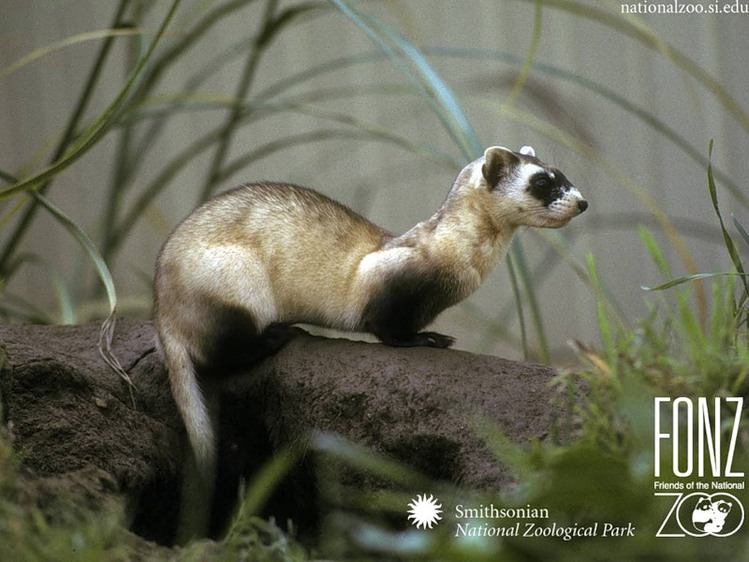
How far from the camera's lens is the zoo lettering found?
1.42 m

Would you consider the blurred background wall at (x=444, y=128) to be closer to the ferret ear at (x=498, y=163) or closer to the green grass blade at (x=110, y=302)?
the ferret ear at (x=498, y=163)

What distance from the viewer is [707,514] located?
140 centimetres

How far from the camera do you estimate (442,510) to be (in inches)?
66.2

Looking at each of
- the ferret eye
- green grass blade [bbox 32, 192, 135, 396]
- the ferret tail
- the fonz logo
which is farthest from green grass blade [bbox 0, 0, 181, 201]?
the fonz logo

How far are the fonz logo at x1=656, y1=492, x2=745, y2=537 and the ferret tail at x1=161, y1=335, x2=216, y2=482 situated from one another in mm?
1023

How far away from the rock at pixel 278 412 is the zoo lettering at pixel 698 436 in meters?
0.32

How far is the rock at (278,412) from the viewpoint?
1.92 m

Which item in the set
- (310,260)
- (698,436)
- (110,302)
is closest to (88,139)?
(110,302)

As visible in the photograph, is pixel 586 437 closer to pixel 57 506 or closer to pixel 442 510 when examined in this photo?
pixel 442 510

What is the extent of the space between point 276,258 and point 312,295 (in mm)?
114

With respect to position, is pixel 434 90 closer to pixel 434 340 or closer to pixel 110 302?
pixel 434 340

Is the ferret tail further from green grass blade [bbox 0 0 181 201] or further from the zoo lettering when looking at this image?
the zoo lettering

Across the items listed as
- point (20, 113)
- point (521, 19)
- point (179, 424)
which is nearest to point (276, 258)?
point (179, 424)

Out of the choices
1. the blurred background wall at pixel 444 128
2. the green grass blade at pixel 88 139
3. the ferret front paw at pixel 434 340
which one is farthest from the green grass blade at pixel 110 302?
the ferret front paw at pixel 434 340
